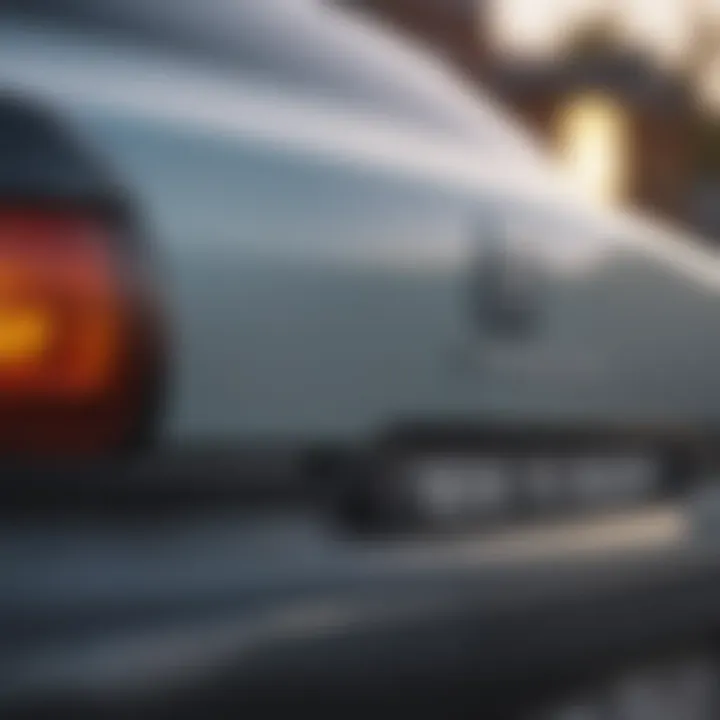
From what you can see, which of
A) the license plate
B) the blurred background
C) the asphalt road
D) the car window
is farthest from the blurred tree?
the asphalt road

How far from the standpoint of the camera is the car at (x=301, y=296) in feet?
7.30

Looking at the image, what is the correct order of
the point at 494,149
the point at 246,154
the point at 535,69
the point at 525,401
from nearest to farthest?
the point at 246,154, the point at 525,401, the point at 494,149, the point at 535,69

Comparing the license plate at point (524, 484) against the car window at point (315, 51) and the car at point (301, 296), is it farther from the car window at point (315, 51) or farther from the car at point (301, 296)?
the car window at point (315, 51)

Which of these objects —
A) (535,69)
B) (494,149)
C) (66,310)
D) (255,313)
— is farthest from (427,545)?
(535,69)

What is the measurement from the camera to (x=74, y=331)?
223 centimetres

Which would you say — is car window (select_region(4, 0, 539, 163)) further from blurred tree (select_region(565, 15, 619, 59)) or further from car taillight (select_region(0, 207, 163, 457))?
blurred tree (select_region(565, 15, 619, 59))

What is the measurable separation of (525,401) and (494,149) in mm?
752

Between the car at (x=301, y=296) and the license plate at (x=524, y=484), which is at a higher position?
the car at (x=301, y=296)

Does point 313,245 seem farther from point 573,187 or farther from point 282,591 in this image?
point 573,187

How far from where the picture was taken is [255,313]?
89.4 inches

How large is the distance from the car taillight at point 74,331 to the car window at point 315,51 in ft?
1.43

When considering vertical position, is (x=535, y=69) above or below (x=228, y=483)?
above

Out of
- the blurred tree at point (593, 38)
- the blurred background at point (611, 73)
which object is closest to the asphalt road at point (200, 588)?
the blurred background at point (611, 73)

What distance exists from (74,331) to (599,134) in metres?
25.9
